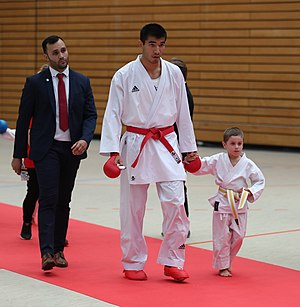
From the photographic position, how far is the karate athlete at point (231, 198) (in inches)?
246

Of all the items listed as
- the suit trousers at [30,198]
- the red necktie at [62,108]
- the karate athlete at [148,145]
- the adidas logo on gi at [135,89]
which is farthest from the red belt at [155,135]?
the suit trousers at [30,198]

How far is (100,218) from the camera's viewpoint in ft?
28.9

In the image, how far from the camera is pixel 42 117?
6398 millimetres

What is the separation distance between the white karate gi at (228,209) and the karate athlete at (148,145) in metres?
0.32

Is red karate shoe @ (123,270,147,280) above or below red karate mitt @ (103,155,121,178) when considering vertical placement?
below

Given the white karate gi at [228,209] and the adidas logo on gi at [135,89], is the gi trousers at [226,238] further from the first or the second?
the adidas logo on gi at [135,89]

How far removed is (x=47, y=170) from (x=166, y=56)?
1117 centimetres

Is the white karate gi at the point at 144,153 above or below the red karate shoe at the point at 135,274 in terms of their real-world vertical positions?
above

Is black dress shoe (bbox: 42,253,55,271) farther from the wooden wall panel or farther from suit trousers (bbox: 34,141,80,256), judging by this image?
Answer: the wooden wall panel

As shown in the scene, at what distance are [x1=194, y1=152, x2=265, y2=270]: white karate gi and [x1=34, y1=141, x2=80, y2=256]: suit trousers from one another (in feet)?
3.52

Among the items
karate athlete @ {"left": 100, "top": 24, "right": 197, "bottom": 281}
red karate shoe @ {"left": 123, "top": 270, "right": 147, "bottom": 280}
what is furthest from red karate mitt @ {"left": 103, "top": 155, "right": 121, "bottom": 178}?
red karate shoe @ {"left": 123, "top": 270, "right": 147, "bottom": 280}

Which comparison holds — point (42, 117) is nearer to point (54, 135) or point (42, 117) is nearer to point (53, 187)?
point (54, 135)

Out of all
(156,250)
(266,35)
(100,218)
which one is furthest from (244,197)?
(266,35)

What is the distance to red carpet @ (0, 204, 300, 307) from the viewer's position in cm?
553
